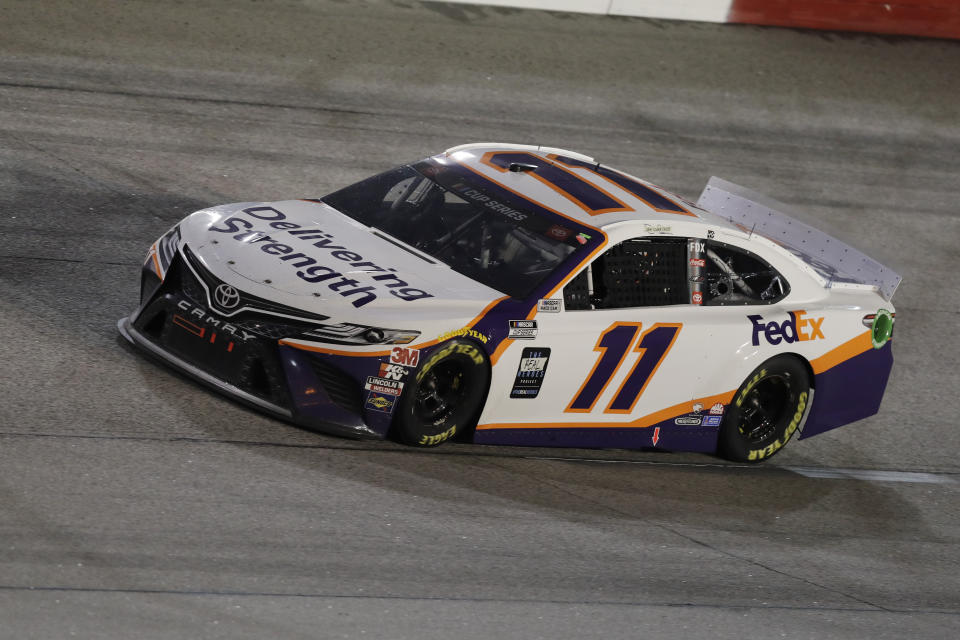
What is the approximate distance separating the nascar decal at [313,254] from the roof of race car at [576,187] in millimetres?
1120

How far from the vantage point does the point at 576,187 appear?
8062 mm

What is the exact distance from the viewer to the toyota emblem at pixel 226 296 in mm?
6848

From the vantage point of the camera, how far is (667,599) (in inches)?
249

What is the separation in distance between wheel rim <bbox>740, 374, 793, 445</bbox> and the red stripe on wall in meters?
9.98

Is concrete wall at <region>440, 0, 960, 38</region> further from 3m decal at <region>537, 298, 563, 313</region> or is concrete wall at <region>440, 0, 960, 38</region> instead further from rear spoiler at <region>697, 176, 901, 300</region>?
3m decal at <region>537, 298, 563, 313</region>

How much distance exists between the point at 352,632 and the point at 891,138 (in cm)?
1161

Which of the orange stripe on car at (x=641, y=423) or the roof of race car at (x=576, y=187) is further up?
the roof of race car at (x=576, y=187)

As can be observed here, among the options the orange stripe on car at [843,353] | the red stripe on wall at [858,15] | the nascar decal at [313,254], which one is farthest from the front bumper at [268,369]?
the red stripe on wall at [858,15]

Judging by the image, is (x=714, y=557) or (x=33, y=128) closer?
(x=714, y=557)

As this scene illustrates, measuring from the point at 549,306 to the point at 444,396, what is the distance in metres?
0.74

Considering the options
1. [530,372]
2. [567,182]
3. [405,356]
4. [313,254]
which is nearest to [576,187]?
[567,182]

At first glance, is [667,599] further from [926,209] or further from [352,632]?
[926,209]

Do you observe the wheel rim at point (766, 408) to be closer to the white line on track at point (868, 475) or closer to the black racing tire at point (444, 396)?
the white line on track at point (868, 475)

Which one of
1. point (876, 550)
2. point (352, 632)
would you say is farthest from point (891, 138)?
point (352, 632)
